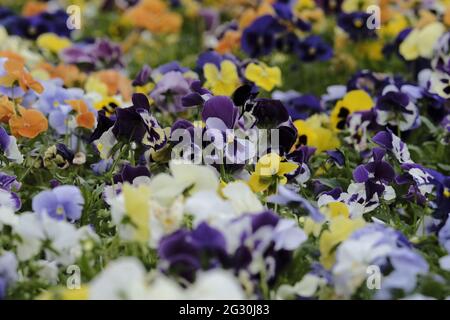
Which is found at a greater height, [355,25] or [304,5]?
[304,5]

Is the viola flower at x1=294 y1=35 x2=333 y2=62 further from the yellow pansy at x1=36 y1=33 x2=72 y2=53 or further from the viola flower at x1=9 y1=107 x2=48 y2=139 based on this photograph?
the viola flower at x1=9 y1=107 x2=48 y2=139

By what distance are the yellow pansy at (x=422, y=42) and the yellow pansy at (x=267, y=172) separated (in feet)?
6.01

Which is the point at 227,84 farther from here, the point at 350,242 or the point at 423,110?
the point at 350,242

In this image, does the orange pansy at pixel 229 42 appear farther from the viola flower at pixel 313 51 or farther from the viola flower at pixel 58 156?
the viola flower at pixel 58 156

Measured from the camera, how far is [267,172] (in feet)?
8.16

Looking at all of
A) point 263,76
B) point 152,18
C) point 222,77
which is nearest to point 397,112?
point 263,76

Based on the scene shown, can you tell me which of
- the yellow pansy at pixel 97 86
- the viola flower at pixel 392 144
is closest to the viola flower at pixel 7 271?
the viola flower at pixel 392 144

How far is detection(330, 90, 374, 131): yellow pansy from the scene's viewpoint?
3.58 m

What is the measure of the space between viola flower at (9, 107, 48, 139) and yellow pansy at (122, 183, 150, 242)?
40.7 inches

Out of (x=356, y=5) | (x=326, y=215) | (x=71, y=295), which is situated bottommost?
(x=71, y=295)

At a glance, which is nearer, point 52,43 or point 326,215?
point 326,215

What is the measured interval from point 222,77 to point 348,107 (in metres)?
0.45

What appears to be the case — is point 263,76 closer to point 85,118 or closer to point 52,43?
point 85,118

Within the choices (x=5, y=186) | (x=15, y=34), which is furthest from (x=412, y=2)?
(x=5, y=186)
